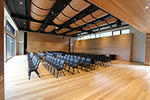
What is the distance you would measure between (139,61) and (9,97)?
33.8 feet

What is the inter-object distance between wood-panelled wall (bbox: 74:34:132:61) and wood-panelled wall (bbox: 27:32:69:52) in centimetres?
566

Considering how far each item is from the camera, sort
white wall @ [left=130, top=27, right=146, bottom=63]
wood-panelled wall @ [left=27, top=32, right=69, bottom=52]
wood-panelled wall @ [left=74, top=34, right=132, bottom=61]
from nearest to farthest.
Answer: white wall @ [left=130, top=27, right=146, bottom=63]
wood-panelled wall @ [left=74, top=34, right=132, bottom=61]
wood-panelled wall @ [left=27, top=32, right=69, bottom=52]

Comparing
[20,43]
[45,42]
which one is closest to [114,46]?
[45,42]

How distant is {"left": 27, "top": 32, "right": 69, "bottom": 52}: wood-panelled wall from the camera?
1242 centimetres

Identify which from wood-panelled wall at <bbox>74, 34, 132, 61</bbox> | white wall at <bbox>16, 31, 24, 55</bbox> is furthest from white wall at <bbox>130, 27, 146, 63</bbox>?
white wall at <bbox>16, 31, 24, 55</bbox>

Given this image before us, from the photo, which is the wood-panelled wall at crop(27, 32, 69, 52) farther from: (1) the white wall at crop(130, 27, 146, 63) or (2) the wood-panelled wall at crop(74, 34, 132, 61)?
(1) the white wall at crop(130, 27, 146, 63)

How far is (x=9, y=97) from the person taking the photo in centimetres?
190

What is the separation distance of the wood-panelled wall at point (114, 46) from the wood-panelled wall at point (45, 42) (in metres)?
5.66

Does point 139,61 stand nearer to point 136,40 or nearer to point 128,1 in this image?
point 136,40

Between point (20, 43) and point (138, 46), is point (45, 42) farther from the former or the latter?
point (138, 46)

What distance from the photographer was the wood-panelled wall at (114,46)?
26.7 ft

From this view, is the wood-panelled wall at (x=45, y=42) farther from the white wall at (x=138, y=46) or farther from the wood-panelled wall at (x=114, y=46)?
the white wall at (x=138, y=46)

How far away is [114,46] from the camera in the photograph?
9250 millimetres

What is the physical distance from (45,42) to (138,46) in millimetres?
13994
